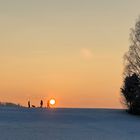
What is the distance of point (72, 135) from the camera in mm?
37781

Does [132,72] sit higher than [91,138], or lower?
higher

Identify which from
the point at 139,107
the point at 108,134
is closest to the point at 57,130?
the point at 108,134

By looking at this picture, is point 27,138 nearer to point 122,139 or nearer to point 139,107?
point 122,139

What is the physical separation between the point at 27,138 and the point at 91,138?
12.9 feet

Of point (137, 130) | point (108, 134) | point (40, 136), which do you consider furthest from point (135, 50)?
point (40, 136)

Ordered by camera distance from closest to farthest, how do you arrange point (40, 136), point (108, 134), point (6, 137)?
point (6, 137) → point (40, 136) → point (108, 134)

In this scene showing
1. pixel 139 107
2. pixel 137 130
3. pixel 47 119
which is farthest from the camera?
pixel 139 107

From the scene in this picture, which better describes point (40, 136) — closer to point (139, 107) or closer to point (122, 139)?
point (122, 139)

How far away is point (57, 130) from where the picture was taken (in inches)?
1638

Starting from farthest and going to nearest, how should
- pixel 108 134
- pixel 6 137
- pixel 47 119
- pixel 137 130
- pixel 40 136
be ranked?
pixel 47 119, pixel 137 130, pixel 108 134, pixel 40 136, pixel 6 137

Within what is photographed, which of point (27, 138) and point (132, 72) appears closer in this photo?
point (27, 138)

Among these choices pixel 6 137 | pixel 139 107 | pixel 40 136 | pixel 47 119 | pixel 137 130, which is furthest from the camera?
pixel 139 107

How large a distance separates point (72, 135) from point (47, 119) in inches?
639

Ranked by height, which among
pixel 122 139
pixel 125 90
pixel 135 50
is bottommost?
pixel 122 139
